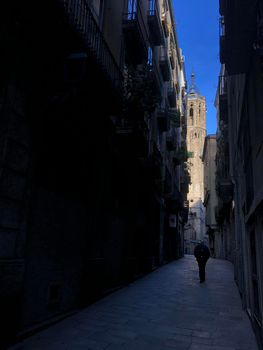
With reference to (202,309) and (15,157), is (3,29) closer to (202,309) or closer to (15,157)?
(15,157)

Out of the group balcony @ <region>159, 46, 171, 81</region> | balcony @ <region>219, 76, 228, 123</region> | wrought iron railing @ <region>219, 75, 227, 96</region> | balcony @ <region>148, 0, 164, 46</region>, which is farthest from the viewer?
balcony @ <region>159, 46, 171, 81</region>

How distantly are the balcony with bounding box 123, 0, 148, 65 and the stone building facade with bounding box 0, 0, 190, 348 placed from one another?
0.07 metres

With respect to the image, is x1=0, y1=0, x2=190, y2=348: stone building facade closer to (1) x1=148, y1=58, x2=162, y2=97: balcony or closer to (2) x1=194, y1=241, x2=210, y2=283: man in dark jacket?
(1) x1=148, y1=58, x2=162, y2=97: balcony

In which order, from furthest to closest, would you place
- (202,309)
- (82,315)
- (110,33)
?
(110,33) → (202,309) → (82,315)

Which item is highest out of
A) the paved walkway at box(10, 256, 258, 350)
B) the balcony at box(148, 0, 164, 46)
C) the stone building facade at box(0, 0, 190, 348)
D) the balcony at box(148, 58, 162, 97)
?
the balcony at box(148, 0, 164, 46)

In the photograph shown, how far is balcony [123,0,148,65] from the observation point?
10992mm

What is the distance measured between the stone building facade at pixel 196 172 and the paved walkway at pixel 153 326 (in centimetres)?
5573

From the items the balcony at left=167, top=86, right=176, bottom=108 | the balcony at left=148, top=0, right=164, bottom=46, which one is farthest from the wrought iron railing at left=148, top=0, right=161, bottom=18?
the balcony at left=167, top=86, right=176, bottom=108

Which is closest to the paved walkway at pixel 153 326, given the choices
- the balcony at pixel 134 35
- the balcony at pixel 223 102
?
the balcony at pixel 134 35

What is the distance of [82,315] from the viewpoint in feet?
21.4

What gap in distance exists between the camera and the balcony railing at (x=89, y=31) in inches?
227

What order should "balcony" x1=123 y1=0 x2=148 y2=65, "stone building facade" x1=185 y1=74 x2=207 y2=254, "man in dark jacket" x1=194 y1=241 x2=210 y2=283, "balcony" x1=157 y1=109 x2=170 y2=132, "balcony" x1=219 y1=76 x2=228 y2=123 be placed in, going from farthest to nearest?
"stone building facade" x1=185 y1=74 x2=207 y2=254
"balcony" x1=157 y1=109 x2=170 y2=132
"balcony" x1=219 y1=76 x2=228 y2=123
"man in dark jacket" x1=194 y1=241 x2=210 y2=283
"balcony" x1=123 y1=0 x2=148 y2=65

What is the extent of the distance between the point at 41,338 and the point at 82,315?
1669 mm

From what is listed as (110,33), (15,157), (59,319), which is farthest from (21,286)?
(110,33)
